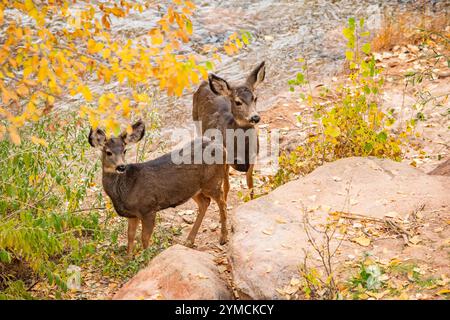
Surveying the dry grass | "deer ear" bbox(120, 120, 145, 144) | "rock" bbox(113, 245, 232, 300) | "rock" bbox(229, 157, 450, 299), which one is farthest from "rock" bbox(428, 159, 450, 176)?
the dry grass

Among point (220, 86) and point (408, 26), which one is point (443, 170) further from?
point (408, 26)

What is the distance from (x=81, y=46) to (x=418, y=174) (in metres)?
8.13

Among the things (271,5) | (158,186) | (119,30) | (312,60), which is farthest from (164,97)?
(158,186)

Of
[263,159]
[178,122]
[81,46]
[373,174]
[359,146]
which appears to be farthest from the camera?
[81,46]

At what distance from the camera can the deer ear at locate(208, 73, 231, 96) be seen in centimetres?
997

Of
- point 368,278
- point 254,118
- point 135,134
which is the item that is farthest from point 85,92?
point 254,118

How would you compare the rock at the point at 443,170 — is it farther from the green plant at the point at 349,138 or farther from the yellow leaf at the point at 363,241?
the yellow leaf at the point at 363,241

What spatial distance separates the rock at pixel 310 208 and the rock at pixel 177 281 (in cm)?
26

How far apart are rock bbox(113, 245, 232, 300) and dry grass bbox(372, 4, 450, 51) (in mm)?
7864

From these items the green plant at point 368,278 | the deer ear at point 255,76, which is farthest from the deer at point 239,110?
the green plant at point 368,278

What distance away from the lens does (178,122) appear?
1322 centimetres

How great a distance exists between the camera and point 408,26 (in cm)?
1473

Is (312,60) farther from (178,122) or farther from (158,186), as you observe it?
(158,186)

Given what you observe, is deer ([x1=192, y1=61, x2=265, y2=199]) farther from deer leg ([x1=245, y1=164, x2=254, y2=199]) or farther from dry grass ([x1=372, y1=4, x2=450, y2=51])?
dry grass ([x1=372, y1=4, x2=450, y2=51])
